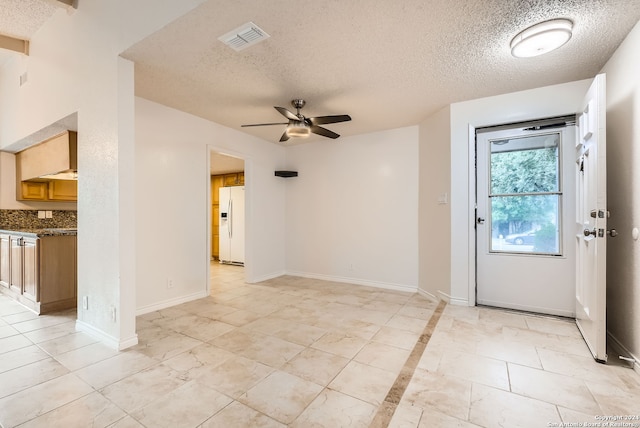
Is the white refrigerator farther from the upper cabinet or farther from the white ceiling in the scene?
the white ceiling

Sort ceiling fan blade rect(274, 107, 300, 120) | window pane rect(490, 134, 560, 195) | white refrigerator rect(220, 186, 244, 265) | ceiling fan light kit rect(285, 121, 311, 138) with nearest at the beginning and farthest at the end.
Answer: ceiling fan blade rect(274, 107, 300, 120), window pane rect(490, 134, 560, 195), ceiling fan light kit rect(285, 121, 311, 138), white refrigerator rect(220, 186, 244, 265)

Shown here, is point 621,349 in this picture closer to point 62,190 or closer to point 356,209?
point 356,209

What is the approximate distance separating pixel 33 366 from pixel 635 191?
500cm

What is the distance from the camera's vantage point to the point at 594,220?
2.27 m

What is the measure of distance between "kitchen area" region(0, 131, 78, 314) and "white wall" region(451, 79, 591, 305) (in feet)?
15.6

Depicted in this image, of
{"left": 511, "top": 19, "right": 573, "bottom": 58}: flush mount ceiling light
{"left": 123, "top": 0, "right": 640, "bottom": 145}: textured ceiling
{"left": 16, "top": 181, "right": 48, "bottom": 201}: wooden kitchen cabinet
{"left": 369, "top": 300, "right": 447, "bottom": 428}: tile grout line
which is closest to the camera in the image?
{"left": 369, "top": 300, "right": 447, "bottom": 428}: tile grout line

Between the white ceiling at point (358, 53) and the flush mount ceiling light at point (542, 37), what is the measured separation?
53 millimetres

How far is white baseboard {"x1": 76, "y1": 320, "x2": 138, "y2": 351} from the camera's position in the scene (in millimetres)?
2531

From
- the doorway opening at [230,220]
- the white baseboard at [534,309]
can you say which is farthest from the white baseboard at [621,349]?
the doorway opening at [230,220]

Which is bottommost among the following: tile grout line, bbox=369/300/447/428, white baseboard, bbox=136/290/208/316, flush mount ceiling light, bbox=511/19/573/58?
tile grout line, bbox=369/300/447/428

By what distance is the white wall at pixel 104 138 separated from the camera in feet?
8.27

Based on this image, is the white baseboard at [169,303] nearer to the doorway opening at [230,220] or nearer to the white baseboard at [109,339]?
the white baseboard at [109,339]

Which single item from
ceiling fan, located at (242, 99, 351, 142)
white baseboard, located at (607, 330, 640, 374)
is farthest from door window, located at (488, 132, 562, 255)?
ceiling fan, located at (242, 99, 351, 142)

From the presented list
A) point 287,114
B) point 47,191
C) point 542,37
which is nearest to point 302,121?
point 287,114
